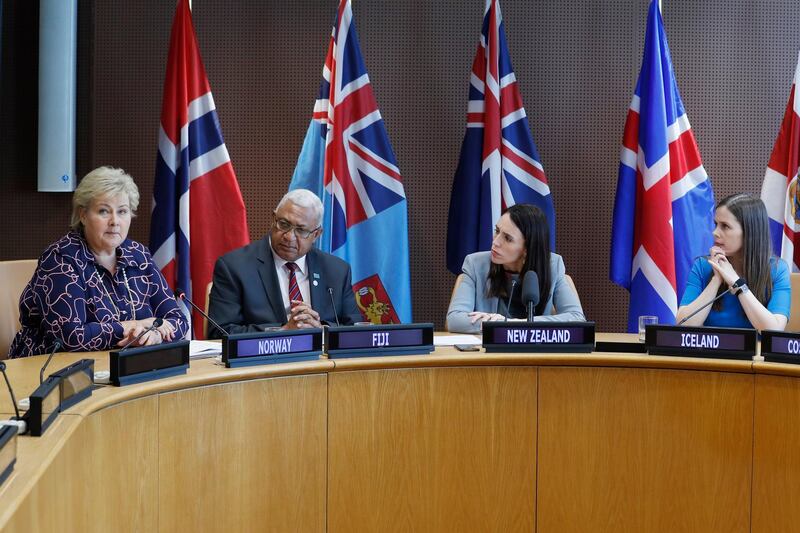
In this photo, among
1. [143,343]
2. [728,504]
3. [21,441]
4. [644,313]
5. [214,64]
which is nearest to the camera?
[21,441]

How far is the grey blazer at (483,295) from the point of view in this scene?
10.8 ft

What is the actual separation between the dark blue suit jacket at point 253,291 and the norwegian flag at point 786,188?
2.18 meters

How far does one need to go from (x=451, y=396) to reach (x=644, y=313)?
6.24ft

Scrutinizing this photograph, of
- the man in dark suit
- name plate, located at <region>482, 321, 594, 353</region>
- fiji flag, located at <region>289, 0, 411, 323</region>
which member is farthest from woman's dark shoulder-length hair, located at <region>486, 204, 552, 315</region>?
fiji flag, located at <region>289, 0, 411, 323</region>

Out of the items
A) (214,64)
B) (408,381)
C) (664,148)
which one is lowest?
(408,381)

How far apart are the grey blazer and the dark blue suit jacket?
432 mm

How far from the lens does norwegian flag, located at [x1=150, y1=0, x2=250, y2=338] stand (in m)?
4.08

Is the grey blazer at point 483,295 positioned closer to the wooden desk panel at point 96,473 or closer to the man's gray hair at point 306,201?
the man's gray hair at point 306,201

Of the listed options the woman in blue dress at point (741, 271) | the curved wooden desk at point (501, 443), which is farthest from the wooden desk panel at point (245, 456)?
the woman in blue dress at point (741, 271)

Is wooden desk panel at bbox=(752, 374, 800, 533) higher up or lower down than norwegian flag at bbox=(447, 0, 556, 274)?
lower down

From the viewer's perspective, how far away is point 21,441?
1.48 m

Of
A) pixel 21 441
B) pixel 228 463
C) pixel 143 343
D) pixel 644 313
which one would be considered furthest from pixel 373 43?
pixel 21 441

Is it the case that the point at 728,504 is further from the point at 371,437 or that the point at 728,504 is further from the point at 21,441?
the point at 21,441

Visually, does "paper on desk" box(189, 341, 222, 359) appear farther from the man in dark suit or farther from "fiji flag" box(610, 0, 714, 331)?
"fiji flag" box(610, 0, 714, 331)
